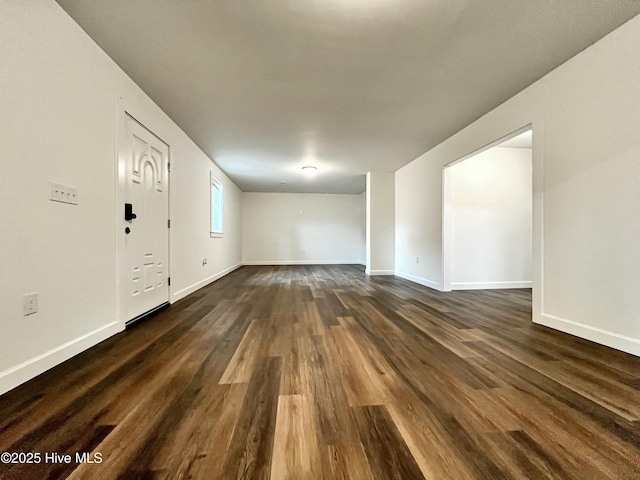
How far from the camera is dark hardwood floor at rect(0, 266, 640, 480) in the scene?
0.94 m

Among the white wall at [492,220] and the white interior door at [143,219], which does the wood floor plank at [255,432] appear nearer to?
the white interior door at [143,219]

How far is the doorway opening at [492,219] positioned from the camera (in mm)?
4445

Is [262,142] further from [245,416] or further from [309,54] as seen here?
[245,416]

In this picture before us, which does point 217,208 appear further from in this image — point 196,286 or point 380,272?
point 380,272

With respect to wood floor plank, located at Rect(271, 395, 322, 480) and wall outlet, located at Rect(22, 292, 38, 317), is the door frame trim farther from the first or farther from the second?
wood floor plank, located at Rect(271, 395, 322, 480)

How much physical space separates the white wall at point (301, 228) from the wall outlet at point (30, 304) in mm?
7450

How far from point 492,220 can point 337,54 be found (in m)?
3.76

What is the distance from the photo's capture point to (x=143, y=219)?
110 inches

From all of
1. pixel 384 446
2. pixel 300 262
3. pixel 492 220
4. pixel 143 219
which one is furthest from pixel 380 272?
pixel 384 446

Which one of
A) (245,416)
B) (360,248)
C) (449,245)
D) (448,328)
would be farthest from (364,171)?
(245,416)

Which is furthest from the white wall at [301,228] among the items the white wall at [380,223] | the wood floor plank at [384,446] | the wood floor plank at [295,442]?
the wood floor plank at [384,446]

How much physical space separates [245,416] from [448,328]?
1950 mm

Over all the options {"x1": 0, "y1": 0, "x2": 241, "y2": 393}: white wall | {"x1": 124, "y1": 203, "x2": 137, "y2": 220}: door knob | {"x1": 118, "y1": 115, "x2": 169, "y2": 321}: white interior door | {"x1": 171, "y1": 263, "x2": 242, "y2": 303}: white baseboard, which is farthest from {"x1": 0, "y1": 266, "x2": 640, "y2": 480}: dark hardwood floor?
{"x1": 171, "y1": 263, "x2": 242, "y2": 303}: white baseboard

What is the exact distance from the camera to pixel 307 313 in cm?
297
